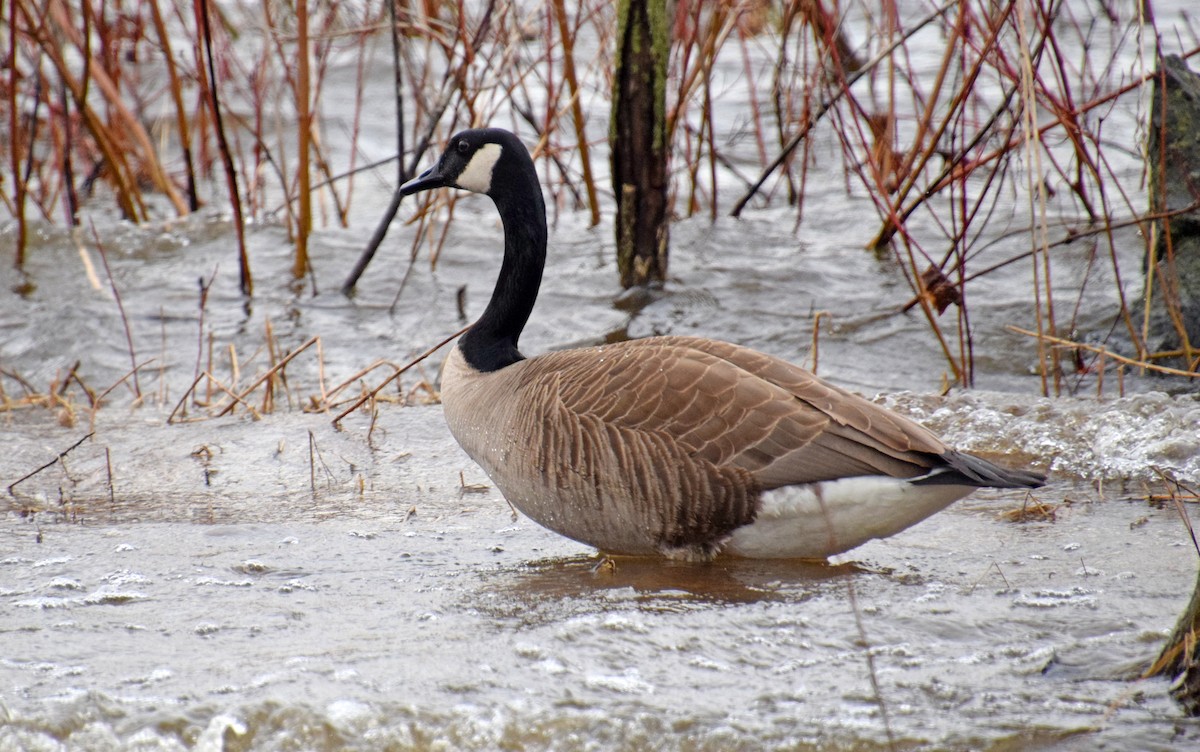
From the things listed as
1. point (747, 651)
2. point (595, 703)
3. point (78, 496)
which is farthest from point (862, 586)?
point (78, 496)

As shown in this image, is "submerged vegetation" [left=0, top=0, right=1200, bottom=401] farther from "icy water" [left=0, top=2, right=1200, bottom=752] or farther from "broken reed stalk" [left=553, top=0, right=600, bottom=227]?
"icy water" [left=0, top=2, right=1200, bottom=752]

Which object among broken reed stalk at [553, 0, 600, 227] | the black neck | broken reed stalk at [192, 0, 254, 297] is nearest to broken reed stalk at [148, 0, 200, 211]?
broken reed stalk at [192, 0, 254, 297]

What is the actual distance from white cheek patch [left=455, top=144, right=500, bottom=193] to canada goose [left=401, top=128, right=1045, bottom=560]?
105 centimetres

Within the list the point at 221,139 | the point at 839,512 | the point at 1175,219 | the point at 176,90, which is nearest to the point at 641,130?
the point at 221,139

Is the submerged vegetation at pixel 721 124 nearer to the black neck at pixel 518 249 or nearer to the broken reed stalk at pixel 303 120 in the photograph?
the broken reed stalk at pixel 303 120

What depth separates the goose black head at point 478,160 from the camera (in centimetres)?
512

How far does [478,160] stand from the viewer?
5.16 meters

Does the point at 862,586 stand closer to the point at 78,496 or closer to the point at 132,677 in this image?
the point at 132,677

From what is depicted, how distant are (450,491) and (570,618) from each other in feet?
6.05

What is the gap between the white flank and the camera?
383 centimetres

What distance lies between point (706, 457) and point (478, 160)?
6.13 feet

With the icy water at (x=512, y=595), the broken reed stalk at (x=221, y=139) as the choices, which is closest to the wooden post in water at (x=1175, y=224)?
the icy water at (x=512, y=595)

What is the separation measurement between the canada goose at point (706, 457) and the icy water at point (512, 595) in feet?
0.53

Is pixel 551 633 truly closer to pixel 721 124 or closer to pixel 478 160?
pixel 478 160
